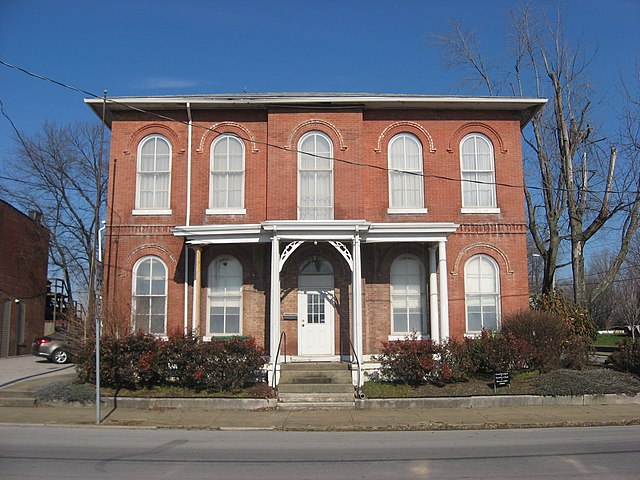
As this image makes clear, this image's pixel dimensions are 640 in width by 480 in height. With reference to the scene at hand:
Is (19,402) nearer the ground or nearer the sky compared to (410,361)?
nearer the ground

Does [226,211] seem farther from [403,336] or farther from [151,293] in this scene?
[403,336]

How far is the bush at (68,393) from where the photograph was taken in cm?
1527

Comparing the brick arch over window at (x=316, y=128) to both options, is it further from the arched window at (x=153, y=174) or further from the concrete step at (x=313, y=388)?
the concrete step at (x=313, y=388)

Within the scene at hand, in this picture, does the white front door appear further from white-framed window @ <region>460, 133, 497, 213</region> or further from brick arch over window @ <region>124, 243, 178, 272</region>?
white-framed window @ <region>460, 133, 497, 213</region>

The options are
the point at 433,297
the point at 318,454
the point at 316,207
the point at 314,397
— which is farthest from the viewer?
the point at 316,207

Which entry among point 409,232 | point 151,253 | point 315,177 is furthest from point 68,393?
point 409,232

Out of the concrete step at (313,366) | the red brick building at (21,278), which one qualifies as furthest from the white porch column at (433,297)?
the red brick building at (21,278)

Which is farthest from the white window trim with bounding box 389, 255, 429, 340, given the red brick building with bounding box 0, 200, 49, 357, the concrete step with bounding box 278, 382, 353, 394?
the red brick building with bounding box 0, 200, 49, 357

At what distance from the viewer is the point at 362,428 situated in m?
12.5

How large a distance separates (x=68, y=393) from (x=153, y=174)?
23.7 ft

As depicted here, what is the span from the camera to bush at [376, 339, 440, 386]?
15766 millimetres

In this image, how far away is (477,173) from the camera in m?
19.5

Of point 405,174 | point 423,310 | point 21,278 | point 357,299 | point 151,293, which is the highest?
point 405,174

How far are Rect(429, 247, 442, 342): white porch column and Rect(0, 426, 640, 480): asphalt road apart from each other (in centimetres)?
577
